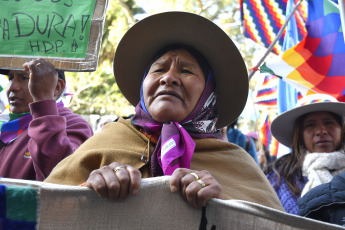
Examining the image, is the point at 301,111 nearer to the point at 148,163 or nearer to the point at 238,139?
the point at 238,139

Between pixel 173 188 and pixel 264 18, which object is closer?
Result: pixel 173 188

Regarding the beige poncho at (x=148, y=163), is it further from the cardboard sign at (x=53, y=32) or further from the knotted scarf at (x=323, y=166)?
the knotted scarf at (x=323, y=166)

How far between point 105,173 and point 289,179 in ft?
7.80

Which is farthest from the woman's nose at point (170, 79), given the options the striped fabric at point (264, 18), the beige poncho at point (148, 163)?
the striped fabric at point (264, 18)

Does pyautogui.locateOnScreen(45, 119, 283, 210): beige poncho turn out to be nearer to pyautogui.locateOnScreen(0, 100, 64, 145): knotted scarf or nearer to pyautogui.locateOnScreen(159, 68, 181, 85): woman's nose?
pyautogui.locateOnScreen(159, 68, 181, 85): woman's nose

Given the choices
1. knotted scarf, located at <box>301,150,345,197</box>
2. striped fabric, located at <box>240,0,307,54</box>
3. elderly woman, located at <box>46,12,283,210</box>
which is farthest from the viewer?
striped fabric, located at <box>240,0,307,54</box>

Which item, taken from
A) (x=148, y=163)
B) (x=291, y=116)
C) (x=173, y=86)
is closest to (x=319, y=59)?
(x=291, y=116)

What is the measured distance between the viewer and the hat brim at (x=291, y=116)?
3.61 metres

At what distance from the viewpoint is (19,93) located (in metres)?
2.82

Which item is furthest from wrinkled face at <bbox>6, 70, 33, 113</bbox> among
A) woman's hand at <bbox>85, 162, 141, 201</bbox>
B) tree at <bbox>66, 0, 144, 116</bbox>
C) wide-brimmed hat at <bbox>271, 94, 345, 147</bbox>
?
tree at <bbox>66, 0, 144, 116</bbox>

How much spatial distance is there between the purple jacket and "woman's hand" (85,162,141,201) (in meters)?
1.00

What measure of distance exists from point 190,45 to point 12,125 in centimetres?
115

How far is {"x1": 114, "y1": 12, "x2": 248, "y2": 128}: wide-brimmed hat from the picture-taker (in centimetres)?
243

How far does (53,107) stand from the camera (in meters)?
2.47
